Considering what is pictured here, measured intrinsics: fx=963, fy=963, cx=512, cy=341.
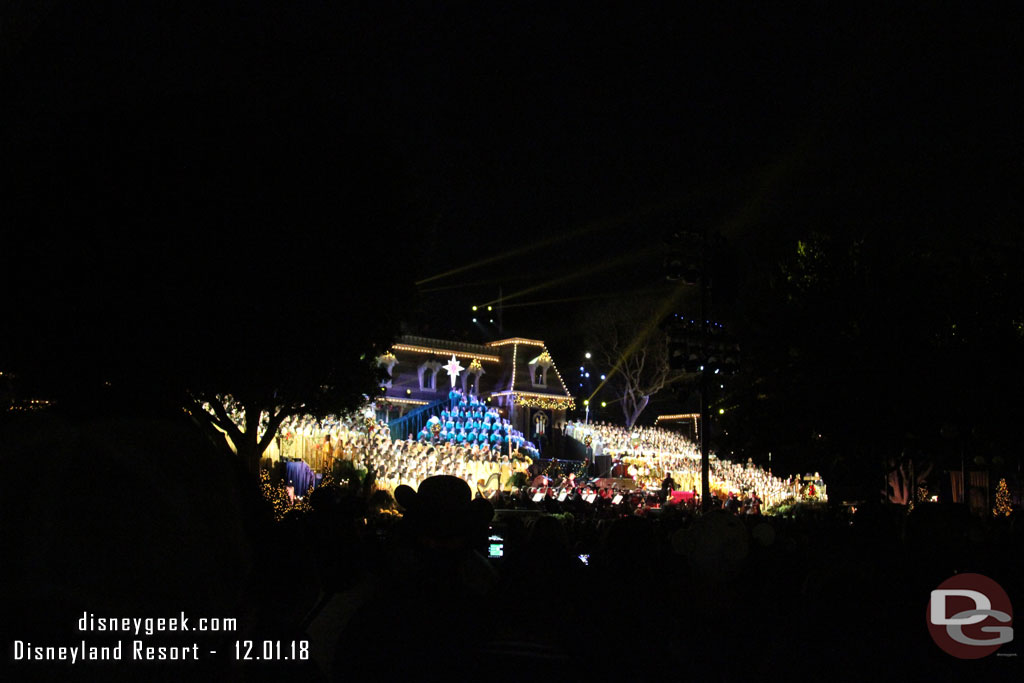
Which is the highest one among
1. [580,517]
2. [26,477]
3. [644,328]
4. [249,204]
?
[644,328]

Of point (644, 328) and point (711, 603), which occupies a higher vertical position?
point (644, 328)

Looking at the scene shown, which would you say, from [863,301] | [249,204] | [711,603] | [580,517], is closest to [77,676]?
[711,603]

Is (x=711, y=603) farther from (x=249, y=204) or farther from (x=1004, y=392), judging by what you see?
(x=1004, y=392)

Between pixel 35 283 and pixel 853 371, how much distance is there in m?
18.4

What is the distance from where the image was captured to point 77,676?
1.83 metres

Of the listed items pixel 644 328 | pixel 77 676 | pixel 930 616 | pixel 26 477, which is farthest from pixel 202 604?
pixel 644 328

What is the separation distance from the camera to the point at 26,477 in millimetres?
1855

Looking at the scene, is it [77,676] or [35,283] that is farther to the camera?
[35,283]

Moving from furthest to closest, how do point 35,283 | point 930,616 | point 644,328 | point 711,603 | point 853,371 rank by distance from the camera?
point 644,328
point 853,371
point 35,283
point 930,616
point 711,603

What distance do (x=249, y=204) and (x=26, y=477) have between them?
37.5 feet

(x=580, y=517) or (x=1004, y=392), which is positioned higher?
(x=1004, y=392)

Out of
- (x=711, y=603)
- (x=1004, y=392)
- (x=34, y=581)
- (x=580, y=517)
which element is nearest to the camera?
(x=34, y=581)

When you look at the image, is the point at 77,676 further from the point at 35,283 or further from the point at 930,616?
the point at 35,283

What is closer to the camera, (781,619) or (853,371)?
(781,619)
